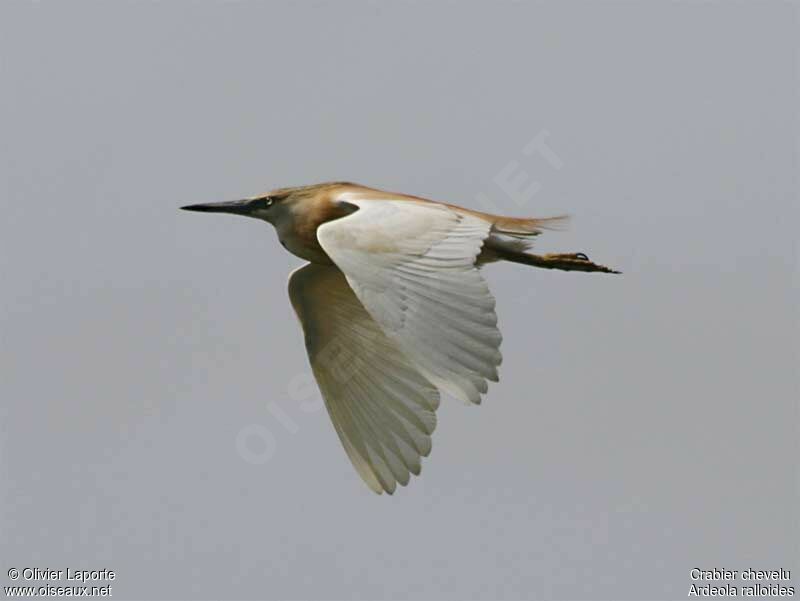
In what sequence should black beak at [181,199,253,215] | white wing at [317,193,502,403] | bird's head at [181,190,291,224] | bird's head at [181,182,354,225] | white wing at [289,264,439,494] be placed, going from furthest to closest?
1. black beak at [181,199,253,215]
2. bird's head at [181,190,291,224]
3. bird's head at [181,182,354,225]
4. white wing at [289,264,439,494]
5. white wing at [317,193,502,403]

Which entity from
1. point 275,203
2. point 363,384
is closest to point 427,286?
point 363,384

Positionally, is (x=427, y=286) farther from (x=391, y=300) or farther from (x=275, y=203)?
(x=275, y=203)

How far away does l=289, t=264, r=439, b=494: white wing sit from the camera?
995 cm

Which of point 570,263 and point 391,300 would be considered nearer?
point 391,300

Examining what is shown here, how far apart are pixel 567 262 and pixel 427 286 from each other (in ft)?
7.24

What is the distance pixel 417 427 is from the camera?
32.6ft

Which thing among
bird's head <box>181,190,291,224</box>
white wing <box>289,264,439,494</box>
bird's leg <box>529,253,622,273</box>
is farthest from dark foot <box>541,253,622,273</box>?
bird's head <box>181,190,291,224</box>

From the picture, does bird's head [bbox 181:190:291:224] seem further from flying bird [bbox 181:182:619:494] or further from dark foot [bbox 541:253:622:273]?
dark foot [bbox 541:253:622:273]

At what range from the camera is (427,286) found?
8.30 meters

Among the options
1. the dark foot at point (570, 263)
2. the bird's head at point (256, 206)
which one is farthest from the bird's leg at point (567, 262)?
the bird's head at point (256, 206)

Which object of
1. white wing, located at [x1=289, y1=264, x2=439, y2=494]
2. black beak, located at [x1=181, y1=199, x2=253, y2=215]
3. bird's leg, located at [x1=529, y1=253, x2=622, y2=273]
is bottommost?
white wing, located at [x1=289, y1=264, x2=439, y2=494]

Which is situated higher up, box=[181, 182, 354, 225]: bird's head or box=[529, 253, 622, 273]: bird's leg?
box=[181, 182, 354, 225]: bird's head

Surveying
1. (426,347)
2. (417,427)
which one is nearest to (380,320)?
(426,347)

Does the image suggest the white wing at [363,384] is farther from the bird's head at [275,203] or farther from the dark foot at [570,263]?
the dark foot at [570,263]
